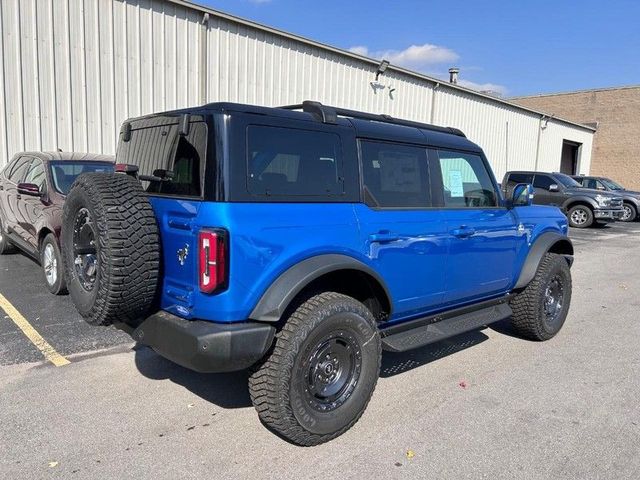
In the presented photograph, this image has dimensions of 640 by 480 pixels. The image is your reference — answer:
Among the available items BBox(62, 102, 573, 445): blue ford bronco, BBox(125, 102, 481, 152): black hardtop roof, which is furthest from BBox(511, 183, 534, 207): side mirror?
BBox(62, 102, 573, 445): blue ford bronco

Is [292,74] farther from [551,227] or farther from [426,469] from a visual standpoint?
[426,469]

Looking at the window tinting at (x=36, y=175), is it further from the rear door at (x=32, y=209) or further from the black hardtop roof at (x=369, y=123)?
the black hardtop roof at (x=369, y=123)

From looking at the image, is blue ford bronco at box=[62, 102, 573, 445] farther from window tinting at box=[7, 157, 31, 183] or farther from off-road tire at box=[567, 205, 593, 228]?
off-road tire at box=[567, 205, 593, 228]

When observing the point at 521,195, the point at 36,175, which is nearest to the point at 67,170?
the point at 36,175

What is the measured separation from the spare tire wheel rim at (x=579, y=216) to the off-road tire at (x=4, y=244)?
16.6 m

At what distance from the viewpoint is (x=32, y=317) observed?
5.10 m

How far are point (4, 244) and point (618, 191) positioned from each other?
2012 cm

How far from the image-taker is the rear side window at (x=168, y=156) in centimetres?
288

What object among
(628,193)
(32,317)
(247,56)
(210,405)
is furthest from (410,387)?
(628,193)

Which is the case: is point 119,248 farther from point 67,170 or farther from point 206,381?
point 67,170

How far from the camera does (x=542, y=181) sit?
17.0m

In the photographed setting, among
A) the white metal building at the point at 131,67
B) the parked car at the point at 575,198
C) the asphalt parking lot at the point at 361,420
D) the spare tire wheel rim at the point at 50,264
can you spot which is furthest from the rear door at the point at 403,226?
the parked car at the point at 575,198

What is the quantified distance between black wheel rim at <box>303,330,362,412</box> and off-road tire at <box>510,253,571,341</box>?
2.39 m

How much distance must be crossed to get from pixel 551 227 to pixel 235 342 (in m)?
3.81
